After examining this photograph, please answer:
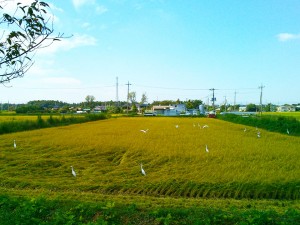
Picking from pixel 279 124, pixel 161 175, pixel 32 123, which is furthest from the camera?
pixel 32 123

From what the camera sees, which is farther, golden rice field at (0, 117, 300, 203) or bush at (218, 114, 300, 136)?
bush at (218, 114, 300, 136)

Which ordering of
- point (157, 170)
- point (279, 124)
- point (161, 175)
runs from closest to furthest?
1. point (161, 175)
2. point (157, 170)
3. point (279, 124)

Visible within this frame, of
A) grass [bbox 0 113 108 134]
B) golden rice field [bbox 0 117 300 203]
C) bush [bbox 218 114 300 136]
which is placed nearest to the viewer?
golden rice field [bbox 0 117 300 203]

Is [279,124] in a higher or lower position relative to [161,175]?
higher

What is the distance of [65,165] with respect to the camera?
11289 mm

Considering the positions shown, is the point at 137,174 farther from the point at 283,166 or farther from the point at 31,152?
the point at 31,152

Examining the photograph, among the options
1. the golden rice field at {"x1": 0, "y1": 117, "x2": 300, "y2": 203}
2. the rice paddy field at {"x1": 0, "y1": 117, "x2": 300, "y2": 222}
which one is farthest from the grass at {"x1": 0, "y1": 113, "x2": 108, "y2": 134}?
the rice paddy field at {"x1": 0, "y1": 117, "x2": 300, "y2": 222}

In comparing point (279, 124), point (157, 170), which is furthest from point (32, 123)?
point (279, 124)

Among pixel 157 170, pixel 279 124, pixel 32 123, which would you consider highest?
pixel 279 124

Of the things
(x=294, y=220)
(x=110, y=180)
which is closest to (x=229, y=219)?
(x=294, y=220)

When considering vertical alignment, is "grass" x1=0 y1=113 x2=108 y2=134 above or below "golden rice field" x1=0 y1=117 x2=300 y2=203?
above

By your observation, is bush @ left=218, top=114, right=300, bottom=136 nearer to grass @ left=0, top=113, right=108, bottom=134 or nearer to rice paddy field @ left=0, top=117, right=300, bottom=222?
rice paddy field @ left=0, top=117, right=300, bottom=222

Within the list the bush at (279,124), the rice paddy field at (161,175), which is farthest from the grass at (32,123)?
the bush at (279,124)

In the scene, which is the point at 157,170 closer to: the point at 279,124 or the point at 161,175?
the point at 161,175
